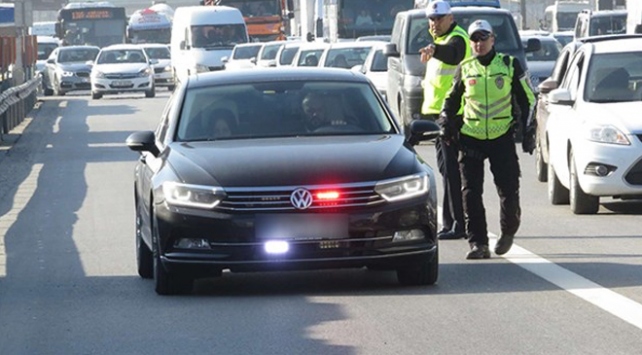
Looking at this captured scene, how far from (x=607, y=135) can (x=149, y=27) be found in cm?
6126

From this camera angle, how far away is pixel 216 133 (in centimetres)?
1185

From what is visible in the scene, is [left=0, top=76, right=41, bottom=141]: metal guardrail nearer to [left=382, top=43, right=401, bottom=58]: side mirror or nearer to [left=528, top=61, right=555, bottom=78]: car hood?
[left=382, top=43, right=401, bottom=58]: side mirror

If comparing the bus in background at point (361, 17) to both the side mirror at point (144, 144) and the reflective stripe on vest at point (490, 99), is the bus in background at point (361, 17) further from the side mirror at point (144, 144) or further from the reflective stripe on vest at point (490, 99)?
the side mirror at point (144, 144)

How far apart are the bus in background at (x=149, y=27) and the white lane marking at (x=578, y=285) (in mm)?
62652

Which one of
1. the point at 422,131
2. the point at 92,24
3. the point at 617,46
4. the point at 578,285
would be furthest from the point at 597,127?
the point at 92,24

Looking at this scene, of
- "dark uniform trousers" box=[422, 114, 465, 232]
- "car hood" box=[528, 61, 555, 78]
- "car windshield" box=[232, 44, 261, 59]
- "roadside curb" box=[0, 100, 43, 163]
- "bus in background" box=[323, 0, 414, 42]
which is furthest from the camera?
"car windshield" box=[232, 44, 261, 59]

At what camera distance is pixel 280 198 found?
1055cm

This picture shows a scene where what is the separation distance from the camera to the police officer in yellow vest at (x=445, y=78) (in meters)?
13.8

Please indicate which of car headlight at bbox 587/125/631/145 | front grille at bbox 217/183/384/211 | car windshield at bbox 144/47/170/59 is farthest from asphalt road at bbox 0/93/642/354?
car windshield at bbox 144/47/170/59

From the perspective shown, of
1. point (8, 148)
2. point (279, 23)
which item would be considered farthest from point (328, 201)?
point (279, 23)

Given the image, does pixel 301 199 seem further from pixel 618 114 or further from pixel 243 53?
pixel 243 53

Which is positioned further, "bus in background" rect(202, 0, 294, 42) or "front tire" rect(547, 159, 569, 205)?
"bus in background" rect(202, 0, 294, 42)

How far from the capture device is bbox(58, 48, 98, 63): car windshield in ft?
195

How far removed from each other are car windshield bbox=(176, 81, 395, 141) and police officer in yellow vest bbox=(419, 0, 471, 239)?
177 centimetres
